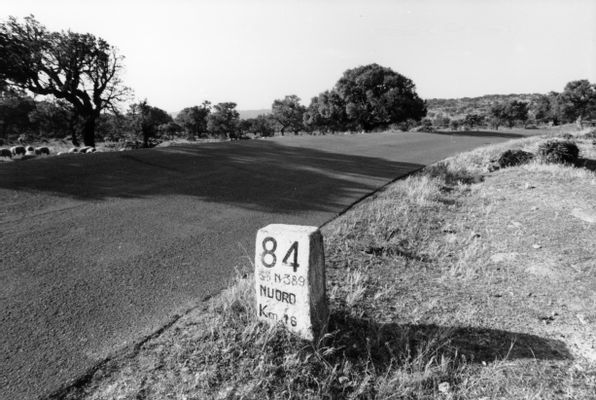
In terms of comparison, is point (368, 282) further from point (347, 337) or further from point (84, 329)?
point (84, 329)

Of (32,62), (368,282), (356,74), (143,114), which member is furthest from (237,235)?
(143,114)

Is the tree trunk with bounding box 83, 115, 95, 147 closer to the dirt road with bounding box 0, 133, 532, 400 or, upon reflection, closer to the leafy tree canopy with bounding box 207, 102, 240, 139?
the dirt road with bounding box 0, 133, 532, 400

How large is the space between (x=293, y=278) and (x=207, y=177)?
20.9 ft

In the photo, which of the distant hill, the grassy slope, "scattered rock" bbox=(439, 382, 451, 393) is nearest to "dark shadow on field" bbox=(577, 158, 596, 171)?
the grassy slope

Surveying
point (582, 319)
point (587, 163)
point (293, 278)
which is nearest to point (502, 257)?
point (582, 319)

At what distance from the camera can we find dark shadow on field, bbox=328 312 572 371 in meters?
2.98

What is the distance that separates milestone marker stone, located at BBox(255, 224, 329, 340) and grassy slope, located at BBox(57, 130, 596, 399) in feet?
0.58

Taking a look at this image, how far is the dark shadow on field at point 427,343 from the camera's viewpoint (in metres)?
2.98

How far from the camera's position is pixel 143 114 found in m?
39.5

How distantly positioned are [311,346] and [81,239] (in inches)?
150

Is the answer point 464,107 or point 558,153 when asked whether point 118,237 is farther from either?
point 464,107

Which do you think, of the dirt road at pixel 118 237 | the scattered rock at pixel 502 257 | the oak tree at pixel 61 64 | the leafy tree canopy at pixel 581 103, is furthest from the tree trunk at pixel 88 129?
the leafy tree canopy at pixel 581 103

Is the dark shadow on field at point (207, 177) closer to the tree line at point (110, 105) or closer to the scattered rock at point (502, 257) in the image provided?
the scattered rock at point (502, 257)

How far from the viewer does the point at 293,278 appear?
2854 mm
